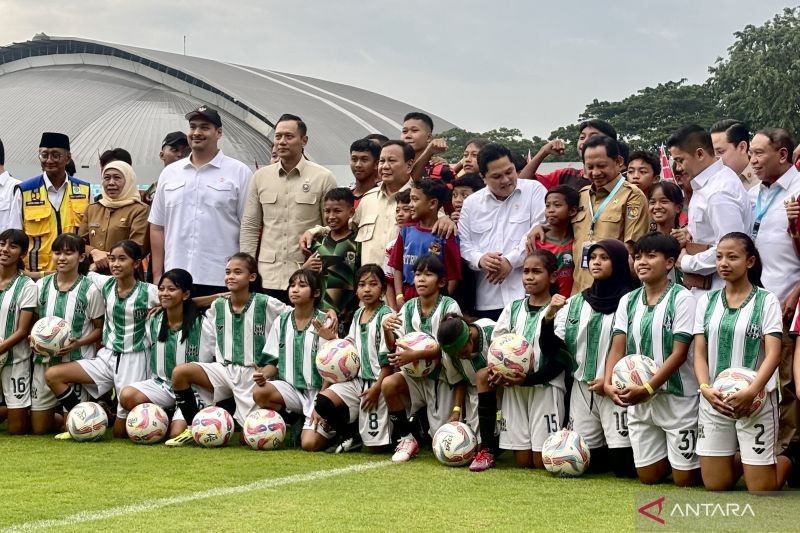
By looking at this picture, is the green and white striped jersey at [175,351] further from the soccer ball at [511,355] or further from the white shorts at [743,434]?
the white shorts at [743,434]

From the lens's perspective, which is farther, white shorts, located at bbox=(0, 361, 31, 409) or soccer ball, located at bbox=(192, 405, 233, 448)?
white shorts, located at bbox=(0, 361, 31, 409)

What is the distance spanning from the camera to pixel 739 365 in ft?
21.6

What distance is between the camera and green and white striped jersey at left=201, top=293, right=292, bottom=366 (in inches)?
339

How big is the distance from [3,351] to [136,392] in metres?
1.21

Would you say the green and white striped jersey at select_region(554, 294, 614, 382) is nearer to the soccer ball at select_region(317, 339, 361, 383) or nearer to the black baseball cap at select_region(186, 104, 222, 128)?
the soccer ball at select_region(317, 339, 361, 383)

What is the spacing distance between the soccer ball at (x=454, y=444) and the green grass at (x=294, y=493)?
0.12 m

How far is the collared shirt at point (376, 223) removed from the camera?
8.41 m

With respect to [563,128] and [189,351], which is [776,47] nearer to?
[563,128]

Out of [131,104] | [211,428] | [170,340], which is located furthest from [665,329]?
[131,104]

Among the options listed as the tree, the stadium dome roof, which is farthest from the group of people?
the stadium dome roof

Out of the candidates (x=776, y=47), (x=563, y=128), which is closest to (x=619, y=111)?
(x=563, y=128)

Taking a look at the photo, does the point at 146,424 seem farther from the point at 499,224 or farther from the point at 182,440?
the point at 499,224

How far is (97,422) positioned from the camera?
8.34m

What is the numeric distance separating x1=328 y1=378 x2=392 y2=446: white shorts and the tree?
2845 cm
